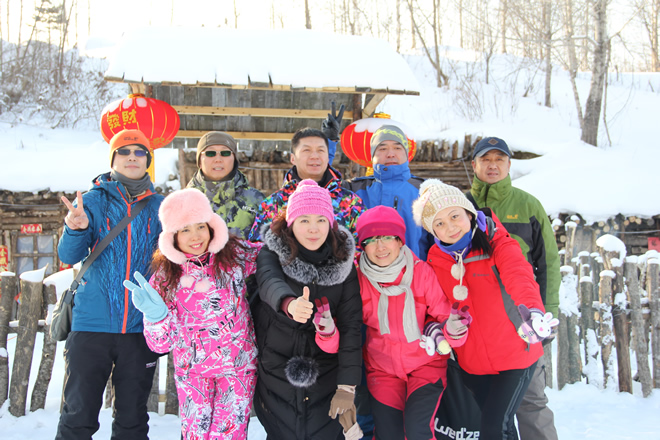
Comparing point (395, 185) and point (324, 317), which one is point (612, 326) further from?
point (324, 317)

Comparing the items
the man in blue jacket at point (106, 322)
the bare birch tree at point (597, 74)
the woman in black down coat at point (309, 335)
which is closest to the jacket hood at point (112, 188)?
the man in blue jacket at point (106, 322)

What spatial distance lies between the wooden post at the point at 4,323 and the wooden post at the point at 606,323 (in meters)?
5.40

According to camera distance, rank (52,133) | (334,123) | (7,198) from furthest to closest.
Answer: (52,133) < (7,198) < (334,123)

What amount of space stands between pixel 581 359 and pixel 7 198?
34.6 ft

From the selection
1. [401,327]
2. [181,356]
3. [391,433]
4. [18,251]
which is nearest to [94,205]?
[181,356]

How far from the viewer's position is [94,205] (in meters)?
2.44

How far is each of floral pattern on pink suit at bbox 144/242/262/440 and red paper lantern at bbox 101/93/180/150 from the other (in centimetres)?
322

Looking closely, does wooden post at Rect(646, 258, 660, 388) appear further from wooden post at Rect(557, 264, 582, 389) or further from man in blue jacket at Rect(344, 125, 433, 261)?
man in blue jacket at Rect(344, 125, 433, 261)

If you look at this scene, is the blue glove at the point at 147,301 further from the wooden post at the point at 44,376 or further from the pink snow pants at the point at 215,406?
the wooden post at the point at 44,376

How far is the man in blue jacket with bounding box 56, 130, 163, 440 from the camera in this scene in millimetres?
2283

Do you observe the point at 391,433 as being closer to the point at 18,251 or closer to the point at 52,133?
the point at 18,251

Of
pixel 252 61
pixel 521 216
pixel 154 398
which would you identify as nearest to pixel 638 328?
pixel 521 216

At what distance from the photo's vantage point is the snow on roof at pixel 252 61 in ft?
15.3

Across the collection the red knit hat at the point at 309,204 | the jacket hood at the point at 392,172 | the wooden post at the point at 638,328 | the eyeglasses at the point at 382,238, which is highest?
the jacket hood at the point at 392,172
